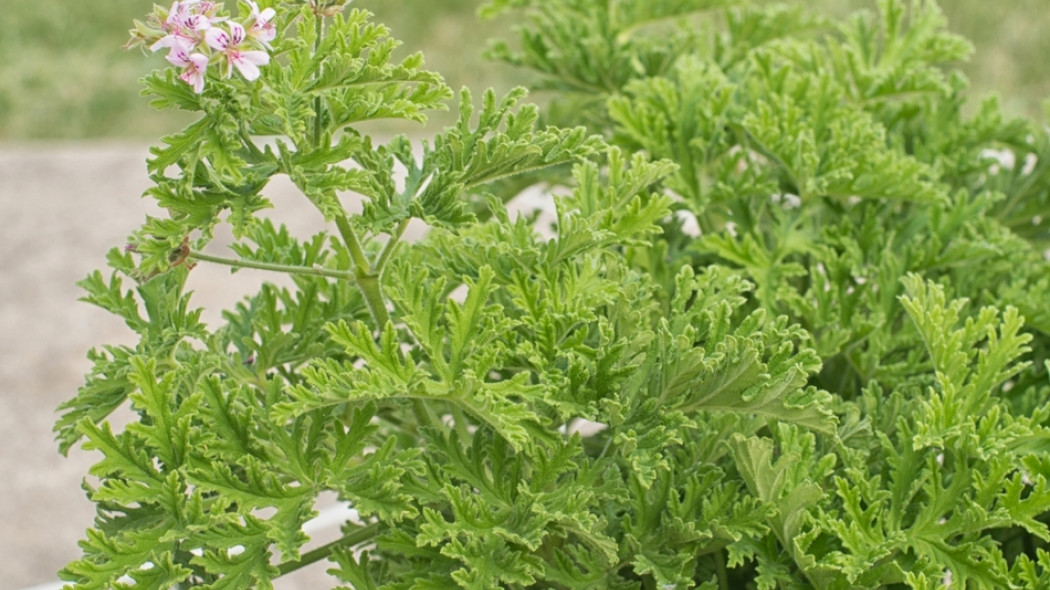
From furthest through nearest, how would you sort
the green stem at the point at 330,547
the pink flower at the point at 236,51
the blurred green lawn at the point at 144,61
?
the blurred green lawn at the point at 144,61 < the green stem at the point at 330,547 < the pink flower at the point at 236,51

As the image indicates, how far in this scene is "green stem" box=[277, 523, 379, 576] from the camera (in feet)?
2.05

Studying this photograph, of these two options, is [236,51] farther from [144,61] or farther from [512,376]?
[144,61]

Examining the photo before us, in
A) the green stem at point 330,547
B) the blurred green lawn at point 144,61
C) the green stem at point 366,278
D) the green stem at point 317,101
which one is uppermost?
the blurred green lawn at point 144,61

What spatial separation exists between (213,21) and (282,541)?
223mm

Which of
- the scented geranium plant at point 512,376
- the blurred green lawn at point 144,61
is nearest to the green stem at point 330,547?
the scented geranium plant at point 512,376

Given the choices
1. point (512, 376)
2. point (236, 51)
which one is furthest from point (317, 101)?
point (512, 376)

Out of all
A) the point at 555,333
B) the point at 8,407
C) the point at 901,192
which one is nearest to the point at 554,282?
the point at 555,333

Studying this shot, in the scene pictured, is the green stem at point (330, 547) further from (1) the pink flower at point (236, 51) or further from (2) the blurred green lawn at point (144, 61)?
(2) the blurred green lawn at point (144, 61)

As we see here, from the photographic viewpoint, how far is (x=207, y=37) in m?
0.50

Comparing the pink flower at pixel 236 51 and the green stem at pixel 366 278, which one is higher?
the pink flower at pixel 236 51

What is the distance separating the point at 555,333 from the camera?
60cm

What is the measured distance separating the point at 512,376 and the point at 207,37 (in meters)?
0.25

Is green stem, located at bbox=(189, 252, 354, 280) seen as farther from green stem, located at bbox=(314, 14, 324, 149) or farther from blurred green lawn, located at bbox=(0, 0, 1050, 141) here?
blurred green lawn, located at bbox=(0, 0, 1050, 141)

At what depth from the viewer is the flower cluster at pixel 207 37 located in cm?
51
